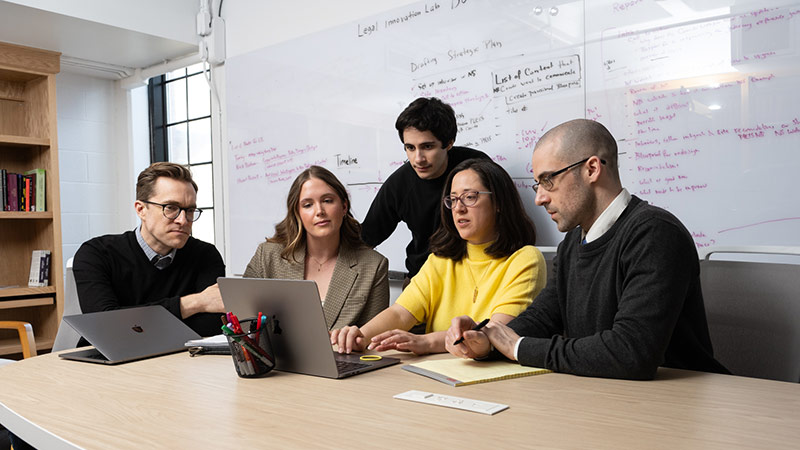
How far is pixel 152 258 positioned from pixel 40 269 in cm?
220

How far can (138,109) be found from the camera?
4855 millimetres

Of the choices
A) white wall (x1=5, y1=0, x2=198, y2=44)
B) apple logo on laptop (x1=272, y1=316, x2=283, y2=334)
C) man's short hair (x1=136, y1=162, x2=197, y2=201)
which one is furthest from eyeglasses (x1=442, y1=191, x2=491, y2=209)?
white wall (x1=5, y1=0, x2=198, y2=44)

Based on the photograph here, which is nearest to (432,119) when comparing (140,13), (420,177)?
(420,177)

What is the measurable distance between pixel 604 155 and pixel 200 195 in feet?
12.0

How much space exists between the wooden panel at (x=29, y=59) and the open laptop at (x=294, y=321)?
3216 millimetres

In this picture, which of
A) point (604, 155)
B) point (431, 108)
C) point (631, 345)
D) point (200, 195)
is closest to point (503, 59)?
point (431, 108)

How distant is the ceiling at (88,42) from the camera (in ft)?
11.6

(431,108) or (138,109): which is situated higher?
(138,109)

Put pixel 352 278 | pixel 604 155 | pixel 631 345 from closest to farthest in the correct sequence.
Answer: pixel 631 345
pixel 604 155
pixel 352 278

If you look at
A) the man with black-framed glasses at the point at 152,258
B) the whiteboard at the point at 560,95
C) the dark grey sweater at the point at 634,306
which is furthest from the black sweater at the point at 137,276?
the dark grey sweater at the point at 634,306

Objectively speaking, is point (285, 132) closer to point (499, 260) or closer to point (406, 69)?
point (406, 69)

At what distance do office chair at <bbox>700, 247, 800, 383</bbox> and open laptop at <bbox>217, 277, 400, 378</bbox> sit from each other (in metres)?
0.89

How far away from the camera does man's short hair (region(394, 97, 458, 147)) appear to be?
252 cm

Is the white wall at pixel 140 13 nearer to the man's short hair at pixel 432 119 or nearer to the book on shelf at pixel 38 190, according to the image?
the book on shelf at pixel 38 190
